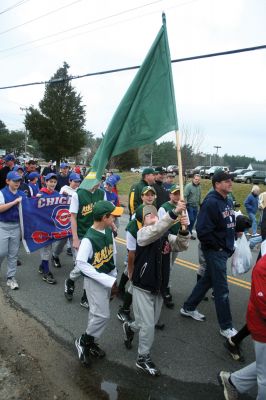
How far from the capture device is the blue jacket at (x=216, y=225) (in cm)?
454

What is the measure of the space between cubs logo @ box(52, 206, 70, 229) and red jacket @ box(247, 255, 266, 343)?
462 centimetres

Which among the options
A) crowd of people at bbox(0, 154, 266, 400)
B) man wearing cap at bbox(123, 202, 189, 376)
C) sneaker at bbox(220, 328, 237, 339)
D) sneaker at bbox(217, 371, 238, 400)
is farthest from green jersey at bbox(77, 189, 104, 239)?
sneaker at bbox(217, 371, 238, 400)

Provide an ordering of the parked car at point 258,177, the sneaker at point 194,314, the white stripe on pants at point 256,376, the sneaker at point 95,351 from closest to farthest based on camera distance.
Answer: the white stripe on pants at point 256,376, the sneaker at point 95,351, the sneaker at point 194,314, the parked car at point 258,177

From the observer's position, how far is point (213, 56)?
7176 millimetres

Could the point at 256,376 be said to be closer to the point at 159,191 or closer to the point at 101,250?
the point at 101,250

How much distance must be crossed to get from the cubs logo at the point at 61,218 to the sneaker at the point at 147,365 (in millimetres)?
3660

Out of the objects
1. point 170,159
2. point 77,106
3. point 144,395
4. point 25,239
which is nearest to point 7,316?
point 25,239

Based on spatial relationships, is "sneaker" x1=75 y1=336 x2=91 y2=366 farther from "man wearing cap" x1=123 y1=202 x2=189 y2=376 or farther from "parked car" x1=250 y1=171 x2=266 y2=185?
"parked car" x1=250 y1=171 x2=266 y2=185

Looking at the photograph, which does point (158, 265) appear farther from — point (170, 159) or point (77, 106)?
point (170, 159)

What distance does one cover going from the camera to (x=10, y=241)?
19.5 feet

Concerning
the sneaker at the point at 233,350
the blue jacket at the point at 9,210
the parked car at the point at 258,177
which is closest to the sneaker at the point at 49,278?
the blue jacket at the point at 9,210

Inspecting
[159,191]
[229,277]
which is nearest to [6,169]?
[159,191]

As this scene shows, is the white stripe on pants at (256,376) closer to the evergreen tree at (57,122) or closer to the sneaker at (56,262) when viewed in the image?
the sneaker at (56,262)

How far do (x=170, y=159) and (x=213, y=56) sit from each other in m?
78.8
